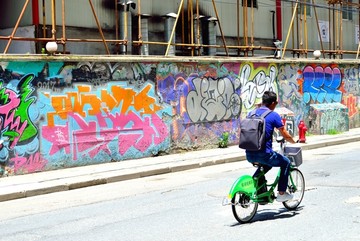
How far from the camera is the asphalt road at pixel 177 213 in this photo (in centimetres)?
748

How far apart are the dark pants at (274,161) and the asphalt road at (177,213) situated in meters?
0.51

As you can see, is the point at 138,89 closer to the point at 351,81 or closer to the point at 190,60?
the point at 190,60

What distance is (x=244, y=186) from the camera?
7867 mm

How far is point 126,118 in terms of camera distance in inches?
635

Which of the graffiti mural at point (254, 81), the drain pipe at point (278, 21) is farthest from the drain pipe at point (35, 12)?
the drain pipe at point (278, 21)

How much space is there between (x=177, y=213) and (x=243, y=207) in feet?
4.59

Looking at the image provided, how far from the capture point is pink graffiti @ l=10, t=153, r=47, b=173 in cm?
1379

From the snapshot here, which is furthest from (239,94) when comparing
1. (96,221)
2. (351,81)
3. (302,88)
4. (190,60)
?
(96,221)

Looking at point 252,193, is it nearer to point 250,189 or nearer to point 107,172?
point 250,189

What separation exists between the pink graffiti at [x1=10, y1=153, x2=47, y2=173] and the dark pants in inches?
294

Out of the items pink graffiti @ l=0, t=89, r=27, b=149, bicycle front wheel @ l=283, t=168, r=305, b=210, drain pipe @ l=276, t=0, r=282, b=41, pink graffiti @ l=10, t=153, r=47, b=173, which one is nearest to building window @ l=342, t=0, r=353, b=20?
drain pipe @ l=276, t=0, r=282, b=41

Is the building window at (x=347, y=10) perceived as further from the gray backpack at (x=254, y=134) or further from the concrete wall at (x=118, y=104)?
the gray backpack at (x=254, y=134)

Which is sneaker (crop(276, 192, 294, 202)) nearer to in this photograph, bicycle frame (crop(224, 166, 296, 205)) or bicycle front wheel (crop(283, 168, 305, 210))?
bicycle frame (crop(224, 166, 296, 205))

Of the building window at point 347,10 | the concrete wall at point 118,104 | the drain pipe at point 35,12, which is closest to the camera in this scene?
the concrete wall at point 118,104
